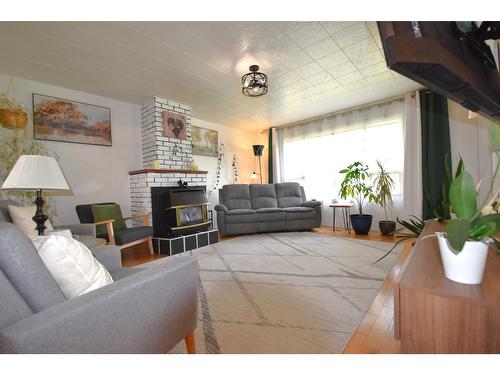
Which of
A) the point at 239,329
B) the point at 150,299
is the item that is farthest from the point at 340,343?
the point at 150,299

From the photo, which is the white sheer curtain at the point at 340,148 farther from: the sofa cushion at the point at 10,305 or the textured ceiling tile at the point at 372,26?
the sofa cushion at the point at 10,305

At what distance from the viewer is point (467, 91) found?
0.75 m

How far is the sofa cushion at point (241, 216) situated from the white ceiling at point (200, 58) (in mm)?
1960

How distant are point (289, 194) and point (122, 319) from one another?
14.1ft

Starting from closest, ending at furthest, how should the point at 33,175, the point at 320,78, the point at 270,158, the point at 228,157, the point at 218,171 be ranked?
the point at 33,175, the point at 320,78, the point at 218,171, the point at 228,157, the point at 270,158

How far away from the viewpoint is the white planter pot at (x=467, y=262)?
75 cm

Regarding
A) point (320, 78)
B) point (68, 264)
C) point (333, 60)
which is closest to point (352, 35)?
point (333, 60)

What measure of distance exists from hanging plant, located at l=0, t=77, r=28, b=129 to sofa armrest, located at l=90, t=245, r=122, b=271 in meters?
2.39

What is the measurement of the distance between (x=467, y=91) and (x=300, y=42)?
1.90 meters

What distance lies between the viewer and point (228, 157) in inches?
209

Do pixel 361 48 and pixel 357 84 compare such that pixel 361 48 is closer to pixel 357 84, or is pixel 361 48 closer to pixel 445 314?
pixel 357 84

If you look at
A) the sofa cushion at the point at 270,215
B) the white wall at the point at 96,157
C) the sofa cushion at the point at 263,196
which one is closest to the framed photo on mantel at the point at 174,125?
the white wall at the point at 96,157

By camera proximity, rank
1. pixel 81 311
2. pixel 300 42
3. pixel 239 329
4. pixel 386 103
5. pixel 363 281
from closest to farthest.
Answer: pixel 81 311
pixel 239 329
pixel 363 281
pixel 300 42
pixel 386 103
